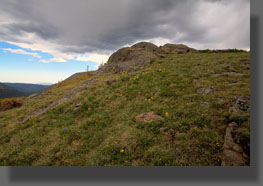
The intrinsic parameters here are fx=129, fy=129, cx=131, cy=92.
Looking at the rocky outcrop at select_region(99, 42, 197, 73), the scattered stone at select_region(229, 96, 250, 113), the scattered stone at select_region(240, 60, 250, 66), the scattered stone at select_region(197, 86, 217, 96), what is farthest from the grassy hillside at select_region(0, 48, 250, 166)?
the rocky outcrop at select_region(99, 42, 197, 73)

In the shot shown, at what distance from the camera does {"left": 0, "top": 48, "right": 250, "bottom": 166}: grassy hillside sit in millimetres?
4434

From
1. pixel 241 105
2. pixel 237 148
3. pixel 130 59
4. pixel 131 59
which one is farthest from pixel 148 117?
pixel 130 59

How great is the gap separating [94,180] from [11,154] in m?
5.20

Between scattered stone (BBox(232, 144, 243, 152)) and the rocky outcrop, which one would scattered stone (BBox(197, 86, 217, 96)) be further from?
the rocky outcrop

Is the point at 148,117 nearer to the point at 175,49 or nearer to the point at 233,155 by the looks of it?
the point at 233,155

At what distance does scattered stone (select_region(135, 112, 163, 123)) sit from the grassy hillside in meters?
0.31

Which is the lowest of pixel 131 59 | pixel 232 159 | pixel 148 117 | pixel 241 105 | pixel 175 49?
pixel 232 159

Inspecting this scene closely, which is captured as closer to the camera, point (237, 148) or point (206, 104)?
point (237, 148)

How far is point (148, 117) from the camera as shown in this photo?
670 centimetres

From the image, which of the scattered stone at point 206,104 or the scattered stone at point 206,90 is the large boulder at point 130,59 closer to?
the scattered stone at point 206,90

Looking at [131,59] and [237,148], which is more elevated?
[131,59]

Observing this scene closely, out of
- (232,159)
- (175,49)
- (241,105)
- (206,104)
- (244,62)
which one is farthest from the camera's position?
(175,49)

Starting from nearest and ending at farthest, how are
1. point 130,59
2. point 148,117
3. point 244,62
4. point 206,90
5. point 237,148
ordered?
point 237,148 < point 148,117 < point 206,90 < point 244,62 < point 130,59

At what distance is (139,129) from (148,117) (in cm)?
100
